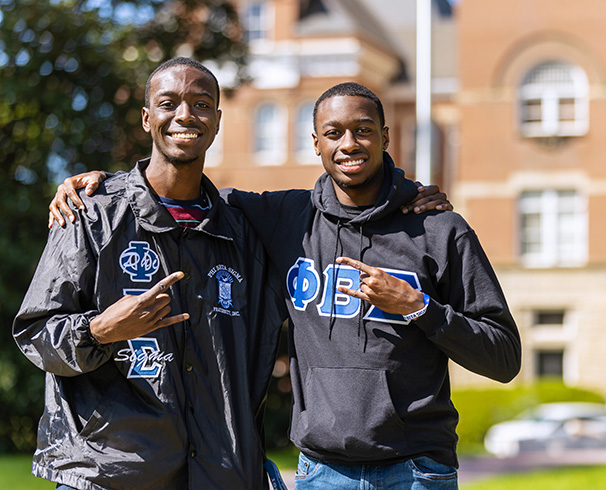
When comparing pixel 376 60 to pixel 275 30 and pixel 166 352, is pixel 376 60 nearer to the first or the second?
pixel 275 30

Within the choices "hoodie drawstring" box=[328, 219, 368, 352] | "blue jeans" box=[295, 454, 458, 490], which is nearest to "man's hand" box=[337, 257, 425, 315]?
"hoodie drawstring" box=[328, 219, 368, 352]

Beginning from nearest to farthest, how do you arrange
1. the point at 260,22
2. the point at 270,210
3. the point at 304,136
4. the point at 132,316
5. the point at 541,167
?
1. the point at 132,316
2. the point at 270,210
3. the point at 541,167
4. the point at 304,136
5. the point at 260,22

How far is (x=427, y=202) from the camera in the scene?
13.3ft

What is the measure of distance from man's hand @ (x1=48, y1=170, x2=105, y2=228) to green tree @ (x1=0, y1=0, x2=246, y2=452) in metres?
10.2

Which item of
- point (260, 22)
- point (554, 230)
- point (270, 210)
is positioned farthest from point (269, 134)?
point (270, 210)

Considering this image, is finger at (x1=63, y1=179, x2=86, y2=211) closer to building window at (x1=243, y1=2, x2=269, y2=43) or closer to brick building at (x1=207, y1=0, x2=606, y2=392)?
brick building at (x1=207, y1=0, x2=606, y2=392)

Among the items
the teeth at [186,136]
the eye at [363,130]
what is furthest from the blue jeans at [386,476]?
the teeth at [186,136]

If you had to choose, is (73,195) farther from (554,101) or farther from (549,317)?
(554,101)

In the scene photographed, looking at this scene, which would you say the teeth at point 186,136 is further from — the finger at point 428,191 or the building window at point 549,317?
the building window at point 549,317

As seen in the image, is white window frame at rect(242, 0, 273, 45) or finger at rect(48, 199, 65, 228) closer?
finger at rect(48, 199, 65, 228)

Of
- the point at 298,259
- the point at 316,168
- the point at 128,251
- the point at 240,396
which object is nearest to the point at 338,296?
the point at 298,259

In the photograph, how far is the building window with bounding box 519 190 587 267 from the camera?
28.2m

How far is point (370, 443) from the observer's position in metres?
3.73

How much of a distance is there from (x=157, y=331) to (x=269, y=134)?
2941cm
